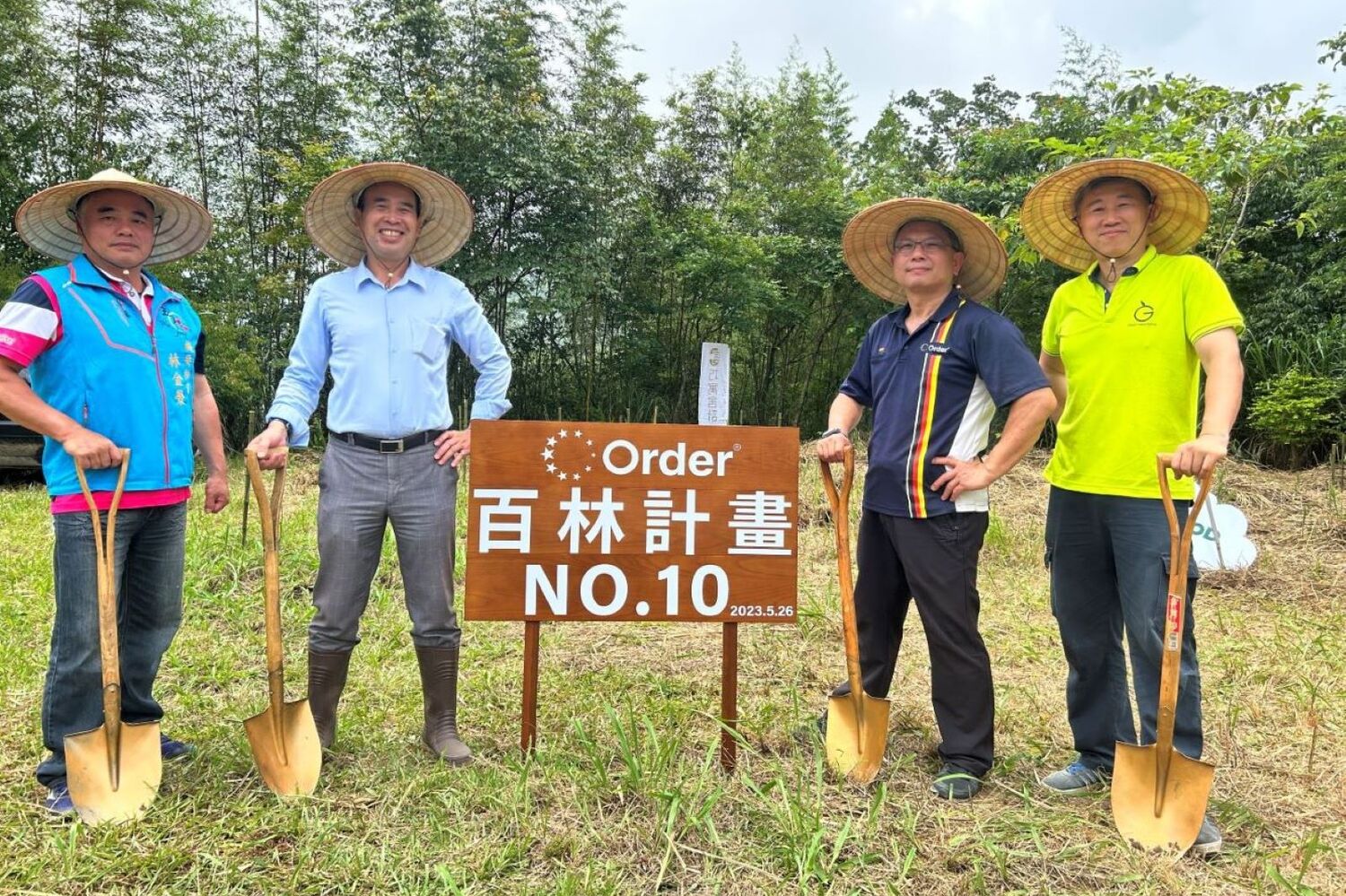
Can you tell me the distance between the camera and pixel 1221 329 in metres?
1.72

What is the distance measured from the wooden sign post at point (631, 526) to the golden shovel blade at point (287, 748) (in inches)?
19.0

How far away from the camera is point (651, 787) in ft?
6.19

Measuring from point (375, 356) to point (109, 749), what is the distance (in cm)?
107

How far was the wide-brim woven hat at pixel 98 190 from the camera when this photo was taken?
6.10ft

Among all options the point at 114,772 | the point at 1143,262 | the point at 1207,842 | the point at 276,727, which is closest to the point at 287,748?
the point at 276,727

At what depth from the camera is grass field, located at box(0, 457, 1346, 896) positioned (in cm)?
163

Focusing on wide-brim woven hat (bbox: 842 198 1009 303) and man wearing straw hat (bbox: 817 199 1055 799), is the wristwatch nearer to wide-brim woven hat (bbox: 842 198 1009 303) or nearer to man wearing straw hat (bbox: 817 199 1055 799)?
man wearing straw hat (bbox: 817 199 1055 799)

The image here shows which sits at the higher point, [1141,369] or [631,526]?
[1141,369]

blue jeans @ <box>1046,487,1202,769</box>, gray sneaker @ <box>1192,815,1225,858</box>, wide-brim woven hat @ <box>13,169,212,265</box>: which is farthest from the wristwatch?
gray sneaker @ <box>1192,815,1225,858</box>

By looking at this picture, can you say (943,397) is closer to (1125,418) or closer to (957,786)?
(1125,418)

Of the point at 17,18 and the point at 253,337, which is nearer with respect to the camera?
the point at 17,18

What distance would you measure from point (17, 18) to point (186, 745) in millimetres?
8268

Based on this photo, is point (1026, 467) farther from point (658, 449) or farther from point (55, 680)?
point (55, 680)

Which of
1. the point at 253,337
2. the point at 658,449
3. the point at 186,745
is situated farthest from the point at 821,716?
the point at 253,337
